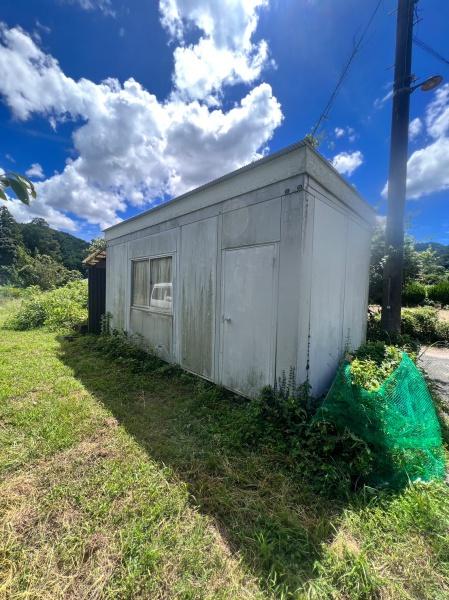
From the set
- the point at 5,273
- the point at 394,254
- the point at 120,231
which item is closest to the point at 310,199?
the point at 394,254

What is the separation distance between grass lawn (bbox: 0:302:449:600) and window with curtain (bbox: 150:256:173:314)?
8.21ft

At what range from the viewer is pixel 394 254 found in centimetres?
446

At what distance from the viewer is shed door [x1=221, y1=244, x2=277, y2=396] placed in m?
3.25

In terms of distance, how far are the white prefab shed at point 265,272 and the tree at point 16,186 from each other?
2.53 metres

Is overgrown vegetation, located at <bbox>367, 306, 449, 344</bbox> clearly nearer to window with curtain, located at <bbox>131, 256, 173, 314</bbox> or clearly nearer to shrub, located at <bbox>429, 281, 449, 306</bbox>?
shrub, located at <bbox>429, 281, 449, 306</bbox>

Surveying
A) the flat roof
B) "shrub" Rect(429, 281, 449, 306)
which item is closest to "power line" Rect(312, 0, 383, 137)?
the flat roof

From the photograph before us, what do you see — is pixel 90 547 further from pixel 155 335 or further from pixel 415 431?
pixel 155 335

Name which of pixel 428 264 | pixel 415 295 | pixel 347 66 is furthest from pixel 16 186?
pixel 415 295

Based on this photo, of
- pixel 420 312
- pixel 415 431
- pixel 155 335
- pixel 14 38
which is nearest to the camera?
pixel 415 431

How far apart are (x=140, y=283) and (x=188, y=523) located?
16.4ft

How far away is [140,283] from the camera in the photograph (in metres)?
6.07

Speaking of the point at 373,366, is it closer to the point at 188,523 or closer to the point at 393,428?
the point at 393,428

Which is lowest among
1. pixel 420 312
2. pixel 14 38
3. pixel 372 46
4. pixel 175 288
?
pixel 420 312

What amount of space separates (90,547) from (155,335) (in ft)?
12.9
